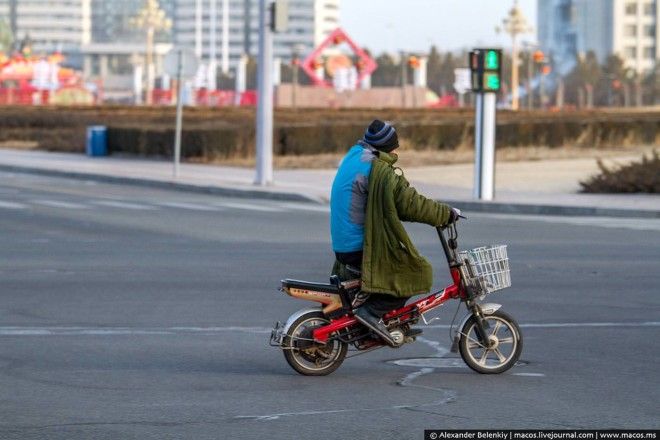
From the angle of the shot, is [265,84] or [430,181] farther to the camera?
[430,181]

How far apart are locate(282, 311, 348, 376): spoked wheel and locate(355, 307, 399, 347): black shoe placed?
0.80ft

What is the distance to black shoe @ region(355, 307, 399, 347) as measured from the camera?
372 inches

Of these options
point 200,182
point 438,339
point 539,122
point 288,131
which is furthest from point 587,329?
point 539,122

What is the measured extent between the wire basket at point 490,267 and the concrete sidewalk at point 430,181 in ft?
52.7

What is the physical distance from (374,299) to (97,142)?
37486 millimetres

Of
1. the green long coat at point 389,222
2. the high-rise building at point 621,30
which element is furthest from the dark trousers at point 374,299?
the high-rise building at point 621,30

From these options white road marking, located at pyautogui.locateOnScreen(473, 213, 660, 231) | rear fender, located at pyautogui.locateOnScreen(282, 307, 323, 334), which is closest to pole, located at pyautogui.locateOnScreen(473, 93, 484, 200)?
white road marking, located at pyautogui.locateOnScreen(473, 213, 660, 231)

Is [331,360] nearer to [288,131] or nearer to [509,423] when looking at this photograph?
[509,423]

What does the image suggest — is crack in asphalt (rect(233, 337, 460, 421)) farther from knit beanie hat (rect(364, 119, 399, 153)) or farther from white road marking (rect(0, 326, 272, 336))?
white road marking (rect(0, 326, 272, 336))

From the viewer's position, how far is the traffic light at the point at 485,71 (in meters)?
27.9

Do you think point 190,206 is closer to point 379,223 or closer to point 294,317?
point 294,317

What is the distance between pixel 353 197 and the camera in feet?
31.0

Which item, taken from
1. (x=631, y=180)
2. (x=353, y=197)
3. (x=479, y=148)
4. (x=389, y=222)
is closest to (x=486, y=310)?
(x=389, y=222)

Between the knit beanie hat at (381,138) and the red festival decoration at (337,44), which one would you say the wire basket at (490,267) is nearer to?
the knit beanie hat at (381,138)
